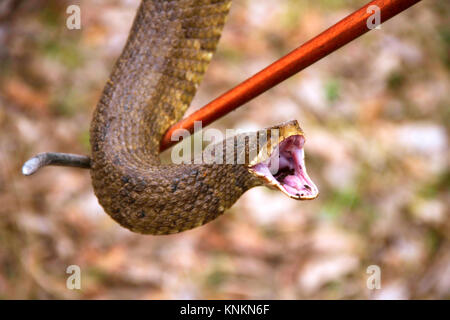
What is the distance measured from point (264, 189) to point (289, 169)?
3.30 metres

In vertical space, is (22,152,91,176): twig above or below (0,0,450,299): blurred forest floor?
below

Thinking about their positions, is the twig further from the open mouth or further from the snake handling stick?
the open mouth

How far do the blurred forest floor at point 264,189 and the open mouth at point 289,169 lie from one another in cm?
277

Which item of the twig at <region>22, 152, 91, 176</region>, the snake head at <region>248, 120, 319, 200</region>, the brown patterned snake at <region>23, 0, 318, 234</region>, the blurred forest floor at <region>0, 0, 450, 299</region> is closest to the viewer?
the twig at <region>22, 152, 91, 176</region>

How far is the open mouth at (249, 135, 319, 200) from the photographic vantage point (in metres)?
2.45

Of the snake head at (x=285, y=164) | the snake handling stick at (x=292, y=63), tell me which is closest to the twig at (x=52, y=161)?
the snake handling stick at (x=292, y=63)

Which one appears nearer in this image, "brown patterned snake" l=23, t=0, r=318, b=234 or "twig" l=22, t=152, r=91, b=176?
"twig" l=22, t=152, r=91, b=176

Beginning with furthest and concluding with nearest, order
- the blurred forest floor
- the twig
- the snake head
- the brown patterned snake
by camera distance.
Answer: the blurred forest floor → the brown patterned snake → the snake head → the twig

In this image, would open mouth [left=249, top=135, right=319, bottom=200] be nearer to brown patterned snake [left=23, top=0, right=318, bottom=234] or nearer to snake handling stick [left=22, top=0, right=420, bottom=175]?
brown patterned snake [left=23, top=0, right=318, bottom=234]

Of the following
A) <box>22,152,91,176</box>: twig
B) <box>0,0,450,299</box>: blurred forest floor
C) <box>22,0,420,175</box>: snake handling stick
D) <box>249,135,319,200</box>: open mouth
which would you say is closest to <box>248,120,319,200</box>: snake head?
<box>249,135,319,200</box>: open mouth

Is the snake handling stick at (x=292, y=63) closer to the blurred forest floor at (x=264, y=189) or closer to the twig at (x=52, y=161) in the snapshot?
the twig at (x=52, y=161)

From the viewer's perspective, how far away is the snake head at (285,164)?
2.43 metres

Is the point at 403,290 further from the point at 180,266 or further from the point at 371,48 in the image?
the point at 371,48
